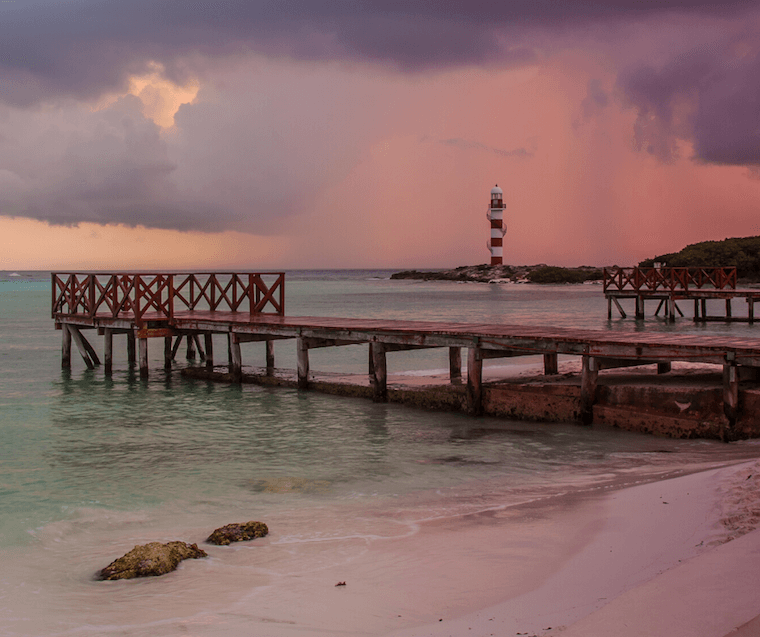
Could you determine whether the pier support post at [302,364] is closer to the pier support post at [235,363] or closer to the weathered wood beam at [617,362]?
the pier support post at [235,363]

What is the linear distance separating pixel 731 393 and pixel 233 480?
7.50 metres

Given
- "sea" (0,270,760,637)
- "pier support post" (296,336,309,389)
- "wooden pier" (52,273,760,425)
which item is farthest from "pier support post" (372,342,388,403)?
"pier support post" (296,336,309,389)

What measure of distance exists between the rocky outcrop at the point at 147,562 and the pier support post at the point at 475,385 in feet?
27.4

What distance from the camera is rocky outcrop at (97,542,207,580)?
637 cm

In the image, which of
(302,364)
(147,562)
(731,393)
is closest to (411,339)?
(302,364)

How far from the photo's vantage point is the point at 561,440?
1196cm

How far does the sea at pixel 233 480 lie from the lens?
608 centimetres

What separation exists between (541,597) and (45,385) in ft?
60.6

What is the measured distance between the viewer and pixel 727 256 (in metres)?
76.7

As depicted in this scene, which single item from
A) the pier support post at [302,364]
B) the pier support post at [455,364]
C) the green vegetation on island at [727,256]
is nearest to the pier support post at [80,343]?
the pier support post at [302,364]

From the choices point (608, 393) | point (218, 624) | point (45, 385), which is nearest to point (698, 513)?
point (218, 624)

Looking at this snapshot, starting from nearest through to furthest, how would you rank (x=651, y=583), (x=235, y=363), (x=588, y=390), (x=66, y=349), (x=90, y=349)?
(x=651, y=583) → (x=588, y=390) → (x=235, y=363) → (x=66, y=349) → (x=90, y=349)

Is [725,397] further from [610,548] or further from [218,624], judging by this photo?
[218,624]

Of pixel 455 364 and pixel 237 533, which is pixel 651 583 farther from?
pixel 455 364
